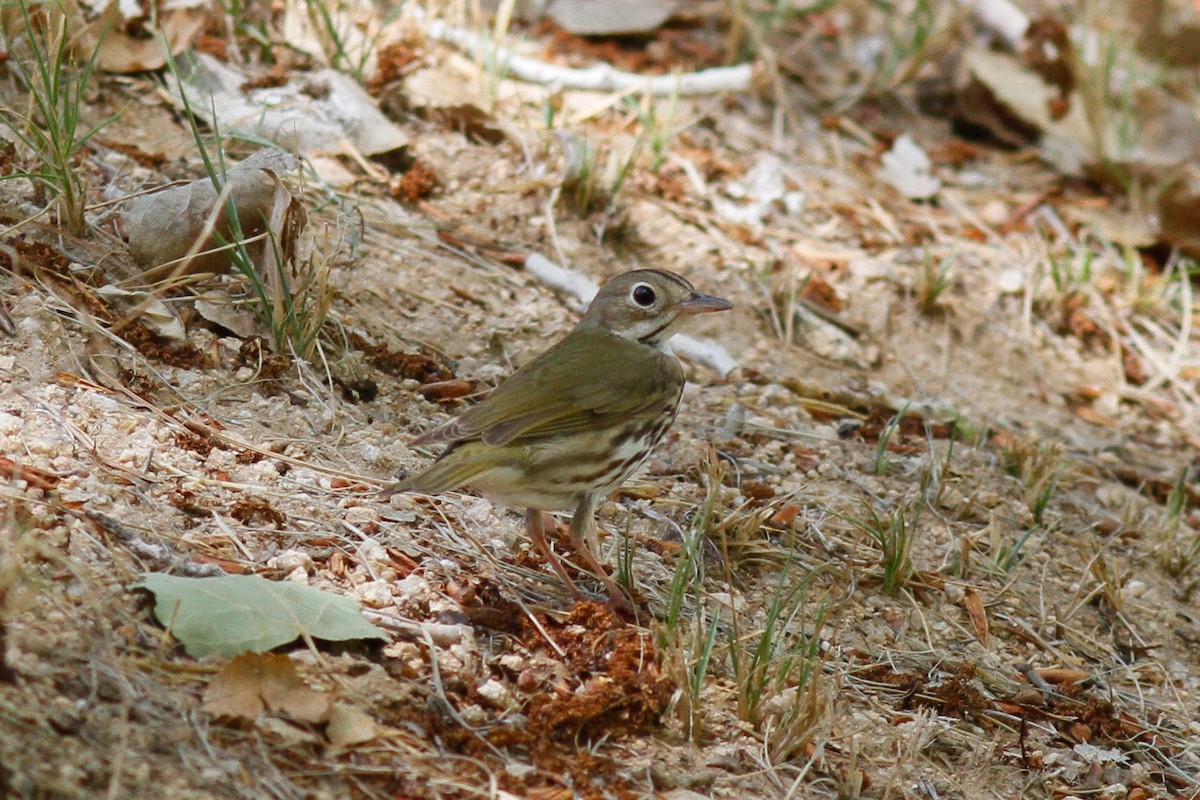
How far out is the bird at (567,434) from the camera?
3.80 m

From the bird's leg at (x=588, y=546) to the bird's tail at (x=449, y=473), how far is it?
369 mm

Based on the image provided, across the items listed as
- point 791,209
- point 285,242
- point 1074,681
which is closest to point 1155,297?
point 791,209

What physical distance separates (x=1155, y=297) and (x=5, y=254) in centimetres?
526

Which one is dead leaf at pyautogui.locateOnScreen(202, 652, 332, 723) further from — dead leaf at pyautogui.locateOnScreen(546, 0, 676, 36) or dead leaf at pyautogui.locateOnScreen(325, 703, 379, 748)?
dead leaf at pyautogui.locateOnScreen(546, 0, 676, 36)

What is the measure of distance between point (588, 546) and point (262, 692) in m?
1.42

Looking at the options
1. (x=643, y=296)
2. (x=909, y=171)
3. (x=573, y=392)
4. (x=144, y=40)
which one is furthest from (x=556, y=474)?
(x=909, y=171)

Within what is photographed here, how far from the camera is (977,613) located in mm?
4328

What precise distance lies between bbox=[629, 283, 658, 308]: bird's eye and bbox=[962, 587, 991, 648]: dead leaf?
1.42 meters

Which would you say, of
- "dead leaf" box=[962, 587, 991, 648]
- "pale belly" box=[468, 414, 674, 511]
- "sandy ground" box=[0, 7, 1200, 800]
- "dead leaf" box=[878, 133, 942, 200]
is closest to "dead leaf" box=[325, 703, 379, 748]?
"sandy ground" box=[0, 7, 1200, 800]

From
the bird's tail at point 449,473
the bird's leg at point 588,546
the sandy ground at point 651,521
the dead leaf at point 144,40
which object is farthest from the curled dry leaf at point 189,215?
the bird's leg at point 588,546

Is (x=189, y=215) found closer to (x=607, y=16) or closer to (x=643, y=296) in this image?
(x=643, y=296)

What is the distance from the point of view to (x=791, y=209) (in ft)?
22.1

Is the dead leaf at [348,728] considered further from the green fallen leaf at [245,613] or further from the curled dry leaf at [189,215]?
the curled dry leaf at [189,215]

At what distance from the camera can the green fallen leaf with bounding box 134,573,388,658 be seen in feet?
9.87
